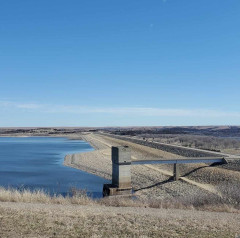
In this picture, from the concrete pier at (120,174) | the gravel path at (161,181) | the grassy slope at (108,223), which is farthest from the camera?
the gravel path at (161,181)

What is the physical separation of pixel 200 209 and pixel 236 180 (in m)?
15.9

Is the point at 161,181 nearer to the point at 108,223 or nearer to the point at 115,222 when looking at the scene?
the point at 115,222

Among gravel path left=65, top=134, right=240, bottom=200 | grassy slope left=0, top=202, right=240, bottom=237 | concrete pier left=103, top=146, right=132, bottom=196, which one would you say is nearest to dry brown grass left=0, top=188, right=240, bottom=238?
grassy slope left=0, top=202, right=240, bottom=237

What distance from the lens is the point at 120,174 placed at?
76.0 ft

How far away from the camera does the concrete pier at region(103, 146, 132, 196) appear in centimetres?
2298

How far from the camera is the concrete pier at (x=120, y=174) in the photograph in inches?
905

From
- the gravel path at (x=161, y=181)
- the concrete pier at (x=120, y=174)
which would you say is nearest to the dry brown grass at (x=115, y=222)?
the gravel path at (x=161, y=181)

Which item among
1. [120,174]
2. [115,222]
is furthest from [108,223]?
[120,174]

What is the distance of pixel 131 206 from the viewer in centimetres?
1311

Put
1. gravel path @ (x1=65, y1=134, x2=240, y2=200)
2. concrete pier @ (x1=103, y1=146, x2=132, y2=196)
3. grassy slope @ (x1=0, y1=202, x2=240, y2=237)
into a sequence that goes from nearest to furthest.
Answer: grassy slope @ (x1=0, y1=202, x2=240, y2=237) < concrete pier @ (x1=103, y1=146, x2=132, y2=196) < gravel path @ (x1=65, y1=134, x2=240, y2=200)

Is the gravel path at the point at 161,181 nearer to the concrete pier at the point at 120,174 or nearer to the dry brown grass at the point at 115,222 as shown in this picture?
the concrete pier at the point at 120,174

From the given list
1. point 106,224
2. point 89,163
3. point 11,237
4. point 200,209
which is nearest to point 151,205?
point 200,209

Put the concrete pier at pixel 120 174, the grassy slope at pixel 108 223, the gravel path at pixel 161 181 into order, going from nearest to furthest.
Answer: the grassy slope at pixel 108 223 < the concrete pier at pixel 120 174 < the gravel path at pixel 161 181

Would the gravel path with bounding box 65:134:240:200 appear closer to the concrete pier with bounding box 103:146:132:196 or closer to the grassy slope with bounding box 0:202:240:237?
the concrete pier with bounding box 103:146:132:196
